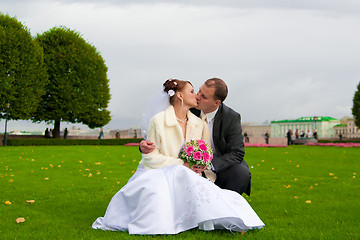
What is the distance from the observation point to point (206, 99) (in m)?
5.47

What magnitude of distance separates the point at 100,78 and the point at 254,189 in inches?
1292

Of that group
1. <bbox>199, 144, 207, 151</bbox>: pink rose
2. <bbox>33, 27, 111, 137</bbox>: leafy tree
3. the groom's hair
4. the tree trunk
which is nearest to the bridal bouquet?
<bbox>199, 144, 207, 151</bbox>: pink rose

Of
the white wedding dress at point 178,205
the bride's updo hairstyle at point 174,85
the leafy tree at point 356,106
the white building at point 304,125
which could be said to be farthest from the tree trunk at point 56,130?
the white building at point 304,125

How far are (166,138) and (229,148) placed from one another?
1013 millimetres

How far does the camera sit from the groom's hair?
536 centimetres

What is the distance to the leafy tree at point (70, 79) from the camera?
38.1m

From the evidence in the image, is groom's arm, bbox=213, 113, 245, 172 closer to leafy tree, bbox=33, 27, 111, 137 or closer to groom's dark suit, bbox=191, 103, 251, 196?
groom's dark suit, bbox=191, 103, 251, 196

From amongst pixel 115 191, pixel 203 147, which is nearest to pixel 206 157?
pixel 203 147

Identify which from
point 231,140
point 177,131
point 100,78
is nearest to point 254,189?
point 231,140

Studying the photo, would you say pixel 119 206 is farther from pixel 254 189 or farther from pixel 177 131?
pixel 254 189

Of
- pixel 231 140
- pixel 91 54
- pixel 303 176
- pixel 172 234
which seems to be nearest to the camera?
pixel 172 234

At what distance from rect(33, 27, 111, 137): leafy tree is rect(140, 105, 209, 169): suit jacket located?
3440cm

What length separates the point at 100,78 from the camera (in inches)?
1577

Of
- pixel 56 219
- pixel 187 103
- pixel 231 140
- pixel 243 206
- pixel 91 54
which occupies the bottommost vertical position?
pixel 56 219
